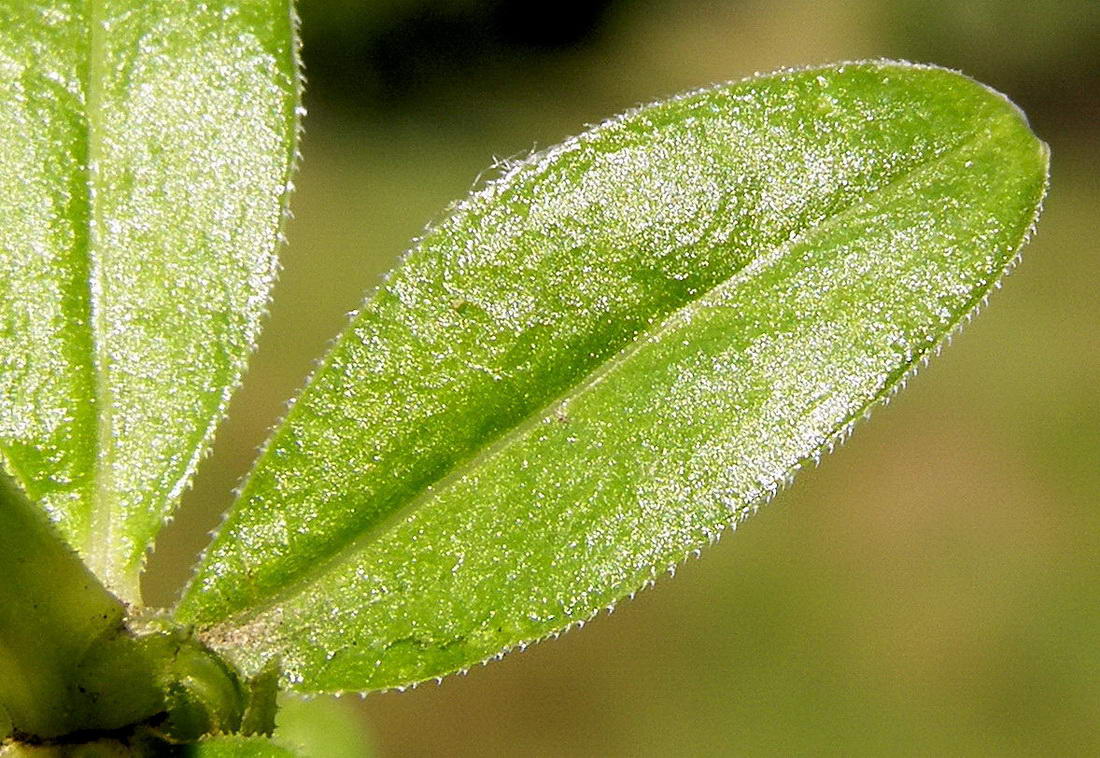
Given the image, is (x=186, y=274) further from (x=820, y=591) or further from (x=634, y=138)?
(x=820, y=591)

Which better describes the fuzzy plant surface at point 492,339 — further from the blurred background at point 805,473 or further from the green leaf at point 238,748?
the blurred background at point 805,473

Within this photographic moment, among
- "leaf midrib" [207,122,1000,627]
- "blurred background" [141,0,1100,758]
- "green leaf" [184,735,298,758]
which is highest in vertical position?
"leaf midrib" [207,122,1000,627]

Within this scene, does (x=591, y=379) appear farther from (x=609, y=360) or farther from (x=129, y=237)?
(x=129, y=237)

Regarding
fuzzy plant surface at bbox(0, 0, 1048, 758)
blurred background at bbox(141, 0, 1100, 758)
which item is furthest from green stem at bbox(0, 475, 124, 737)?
blurred background at bbox(141, 0, 1100, 758)

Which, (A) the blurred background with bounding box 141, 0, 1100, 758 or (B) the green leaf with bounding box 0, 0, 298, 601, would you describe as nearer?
(B) the green leaf with bounding box 0, 0, 298, 601

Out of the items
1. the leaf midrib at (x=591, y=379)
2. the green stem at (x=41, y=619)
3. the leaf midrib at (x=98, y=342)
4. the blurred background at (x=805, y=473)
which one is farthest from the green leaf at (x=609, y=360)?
the blurred background at (x=805, y=473)

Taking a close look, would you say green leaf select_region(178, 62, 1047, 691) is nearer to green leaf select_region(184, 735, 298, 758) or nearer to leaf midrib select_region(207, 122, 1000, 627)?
leaf midrib select_region(207, 122, 1000, 627)

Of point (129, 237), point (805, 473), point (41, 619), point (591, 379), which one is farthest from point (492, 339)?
point (805, 473)
